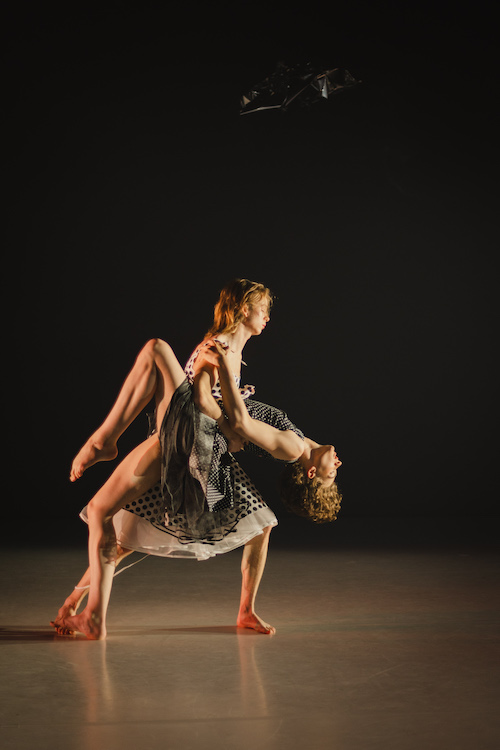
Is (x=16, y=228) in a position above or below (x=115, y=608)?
above

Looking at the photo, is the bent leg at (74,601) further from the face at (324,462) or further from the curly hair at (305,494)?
the face at (324,462)

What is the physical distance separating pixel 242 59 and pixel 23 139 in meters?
1.60

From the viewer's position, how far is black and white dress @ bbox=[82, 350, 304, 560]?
3.11 meters

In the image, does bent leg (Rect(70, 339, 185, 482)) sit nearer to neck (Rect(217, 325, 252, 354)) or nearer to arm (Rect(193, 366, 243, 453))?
arm (Rect(193, 366, 243, 453))

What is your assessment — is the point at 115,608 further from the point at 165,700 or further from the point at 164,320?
the point at 164,320

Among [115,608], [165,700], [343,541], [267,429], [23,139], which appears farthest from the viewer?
[23,139]

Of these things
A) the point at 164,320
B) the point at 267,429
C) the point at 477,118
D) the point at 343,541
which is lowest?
the point at 343,541

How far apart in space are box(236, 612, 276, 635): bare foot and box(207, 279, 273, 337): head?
102cm

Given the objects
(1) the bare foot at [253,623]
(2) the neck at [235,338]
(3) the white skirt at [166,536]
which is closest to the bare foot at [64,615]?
(3) the white skirt at [166,536]

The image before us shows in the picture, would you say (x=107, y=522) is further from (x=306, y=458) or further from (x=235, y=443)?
(x=306, y=458)

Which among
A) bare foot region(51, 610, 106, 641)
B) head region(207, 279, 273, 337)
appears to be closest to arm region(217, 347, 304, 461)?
A: head region(207, 279, 273, 337)

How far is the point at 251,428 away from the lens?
309 cm

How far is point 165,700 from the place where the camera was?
8.14 ft

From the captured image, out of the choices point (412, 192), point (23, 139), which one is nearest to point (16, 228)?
point (23, 139)
